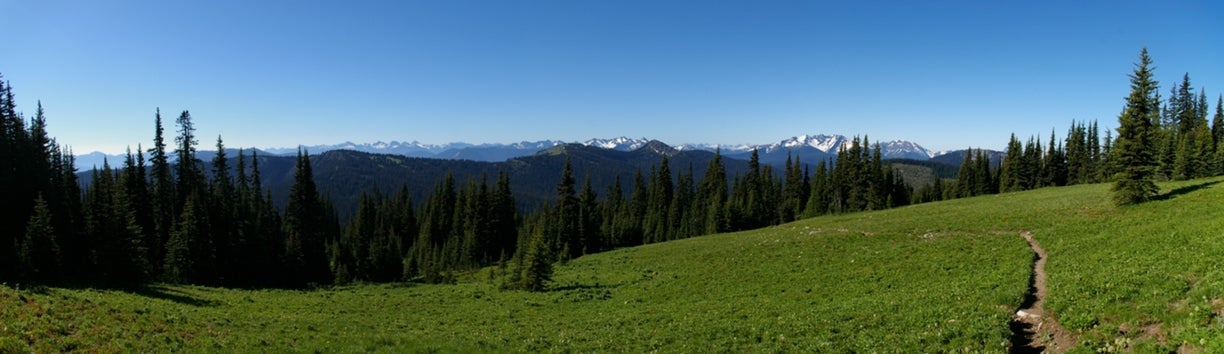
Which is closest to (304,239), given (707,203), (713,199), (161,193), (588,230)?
(161,193)

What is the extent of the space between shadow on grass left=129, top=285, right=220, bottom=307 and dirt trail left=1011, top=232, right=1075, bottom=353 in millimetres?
39847

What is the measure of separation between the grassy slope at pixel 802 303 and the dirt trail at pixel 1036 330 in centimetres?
35

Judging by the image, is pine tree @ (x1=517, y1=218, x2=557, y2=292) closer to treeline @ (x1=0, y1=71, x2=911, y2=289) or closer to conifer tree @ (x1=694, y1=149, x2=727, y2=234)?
treeline @ (x1=0, y1=71, x2=911, y2=289)

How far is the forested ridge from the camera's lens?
1485 inches

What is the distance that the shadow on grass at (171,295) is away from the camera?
3099 cm

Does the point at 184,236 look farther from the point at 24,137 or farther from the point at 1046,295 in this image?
the point at 1046,295

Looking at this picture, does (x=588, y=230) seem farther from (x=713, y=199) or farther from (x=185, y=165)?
(x=185, y=165)

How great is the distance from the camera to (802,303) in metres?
23.5

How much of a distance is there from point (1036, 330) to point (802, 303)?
10.1 meters

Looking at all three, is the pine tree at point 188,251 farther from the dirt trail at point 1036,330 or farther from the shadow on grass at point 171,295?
the dirt trail at point 1036,330

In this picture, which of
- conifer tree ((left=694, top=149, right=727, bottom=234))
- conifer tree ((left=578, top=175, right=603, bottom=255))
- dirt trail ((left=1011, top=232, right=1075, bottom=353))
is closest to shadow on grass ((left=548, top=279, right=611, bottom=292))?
dirt trail ((left=1011, top=232, right=1075, bottom=353))

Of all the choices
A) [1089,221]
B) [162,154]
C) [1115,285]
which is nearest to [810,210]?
[1089,221]

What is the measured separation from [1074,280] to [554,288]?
102ft

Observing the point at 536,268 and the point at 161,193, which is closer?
the point at 536,268
